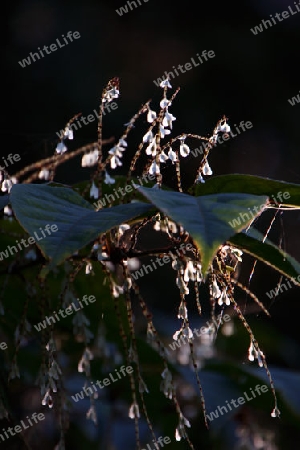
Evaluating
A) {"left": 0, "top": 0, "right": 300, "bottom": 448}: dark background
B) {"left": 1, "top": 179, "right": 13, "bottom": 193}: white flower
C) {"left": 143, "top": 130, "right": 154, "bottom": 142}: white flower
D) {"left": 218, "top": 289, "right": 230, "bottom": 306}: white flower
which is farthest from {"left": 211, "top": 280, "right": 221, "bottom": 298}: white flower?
{"left": 0, "top": 0, "right": 300, "bottom": 448}: dark background

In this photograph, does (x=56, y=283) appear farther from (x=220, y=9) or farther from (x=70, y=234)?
(x=220, y=9)

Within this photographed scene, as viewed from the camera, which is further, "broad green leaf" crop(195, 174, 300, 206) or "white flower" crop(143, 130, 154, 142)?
"white flower" crop(143, 130, 154, 142)

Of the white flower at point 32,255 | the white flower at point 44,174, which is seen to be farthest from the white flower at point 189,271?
the white flower at point 44,174

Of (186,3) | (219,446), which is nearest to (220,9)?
(186,3)

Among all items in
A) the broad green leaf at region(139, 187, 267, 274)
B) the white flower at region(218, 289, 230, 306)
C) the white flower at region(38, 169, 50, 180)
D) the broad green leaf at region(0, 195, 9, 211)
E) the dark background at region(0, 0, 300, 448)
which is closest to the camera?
the broad green leaf at region(139, 187, 267, 274)

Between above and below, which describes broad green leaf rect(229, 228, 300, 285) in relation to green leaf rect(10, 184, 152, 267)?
below

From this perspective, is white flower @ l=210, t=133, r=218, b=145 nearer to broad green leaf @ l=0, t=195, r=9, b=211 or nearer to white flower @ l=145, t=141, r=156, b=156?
white flower @ l=145, t=141, r=156, b=156

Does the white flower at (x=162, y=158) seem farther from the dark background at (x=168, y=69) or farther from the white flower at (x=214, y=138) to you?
the dark background at (x=168, y=69)
